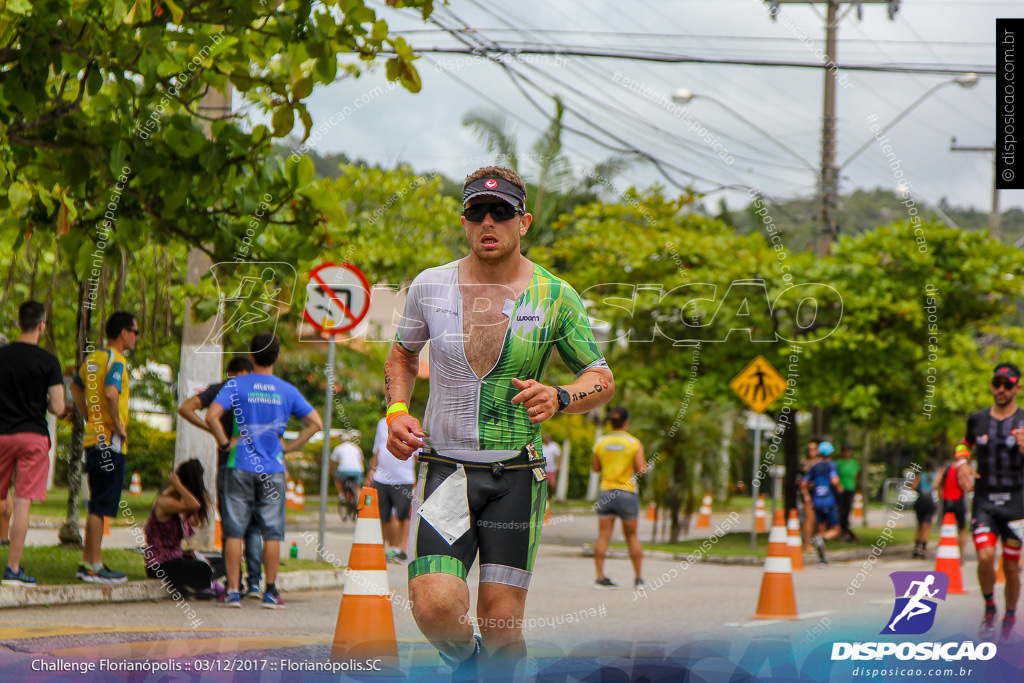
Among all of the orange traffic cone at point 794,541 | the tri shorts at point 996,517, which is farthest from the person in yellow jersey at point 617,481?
the tri shorts at point 996,517

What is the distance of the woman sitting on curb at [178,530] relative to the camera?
8500mm

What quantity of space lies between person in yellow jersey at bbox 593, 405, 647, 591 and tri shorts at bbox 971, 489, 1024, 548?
3.41m

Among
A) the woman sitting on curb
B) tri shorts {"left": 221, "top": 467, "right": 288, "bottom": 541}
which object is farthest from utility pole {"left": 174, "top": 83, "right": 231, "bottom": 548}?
tri shorts {"left": 221, "top": 467, "right": 288, "bottom": 541}

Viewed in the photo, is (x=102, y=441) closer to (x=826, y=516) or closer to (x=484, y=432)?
(x=484, y=432)

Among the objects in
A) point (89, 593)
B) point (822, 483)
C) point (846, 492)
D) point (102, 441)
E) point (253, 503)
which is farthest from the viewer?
point (846, 492)

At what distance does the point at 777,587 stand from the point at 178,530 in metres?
4.57

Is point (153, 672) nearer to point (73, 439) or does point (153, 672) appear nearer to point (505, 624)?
point (505, 624)

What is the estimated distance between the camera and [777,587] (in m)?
9.14

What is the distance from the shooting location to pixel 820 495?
1772 cm

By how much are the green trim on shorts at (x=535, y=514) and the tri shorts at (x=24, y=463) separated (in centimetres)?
486

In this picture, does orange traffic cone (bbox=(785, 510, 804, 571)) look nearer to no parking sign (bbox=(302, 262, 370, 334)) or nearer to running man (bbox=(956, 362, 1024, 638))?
running man (bbox=(956, 362, 1024, 638))

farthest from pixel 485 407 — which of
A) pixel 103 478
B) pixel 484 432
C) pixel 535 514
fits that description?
pixel 103 478

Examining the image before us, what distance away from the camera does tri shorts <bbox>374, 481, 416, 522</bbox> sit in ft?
38.8

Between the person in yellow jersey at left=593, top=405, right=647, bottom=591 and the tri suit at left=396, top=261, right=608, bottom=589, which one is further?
the person in yellow jersey at left=593, top=405, right=647, bottom=591
